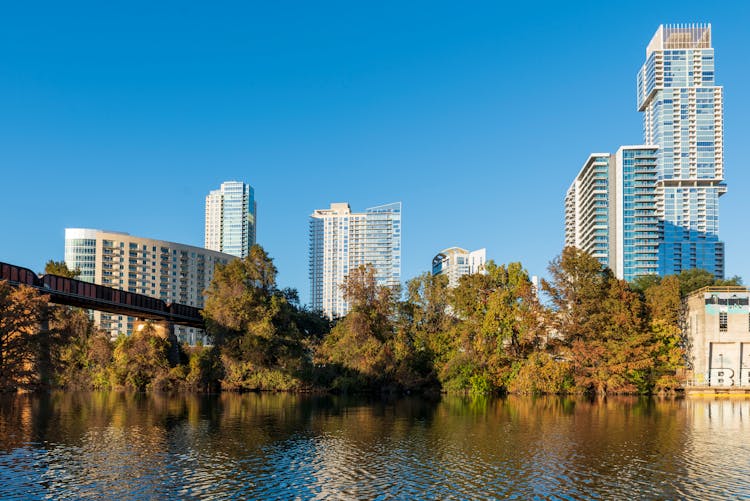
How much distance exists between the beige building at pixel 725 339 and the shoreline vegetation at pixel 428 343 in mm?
4364

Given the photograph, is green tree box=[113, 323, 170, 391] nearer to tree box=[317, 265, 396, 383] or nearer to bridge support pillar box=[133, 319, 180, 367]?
bridge support pillar box=[133, 319, 180, 367]

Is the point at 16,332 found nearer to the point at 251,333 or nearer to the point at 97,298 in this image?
the point at 97,298

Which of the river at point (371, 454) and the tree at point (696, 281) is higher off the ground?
the tree at point (696, 281)

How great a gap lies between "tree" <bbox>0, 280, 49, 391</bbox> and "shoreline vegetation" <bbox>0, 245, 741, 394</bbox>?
28.6 metres

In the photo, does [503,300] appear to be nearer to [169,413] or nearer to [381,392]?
[381,392]

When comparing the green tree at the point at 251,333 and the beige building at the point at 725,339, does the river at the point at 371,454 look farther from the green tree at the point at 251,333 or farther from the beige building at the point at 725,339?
the green tree at the point at 251,333

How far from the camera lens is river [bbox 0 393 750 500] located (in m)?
31.2

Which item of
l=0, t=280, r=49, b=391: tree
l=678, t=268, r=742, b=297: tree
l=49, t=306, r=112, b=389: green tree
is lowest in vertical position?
l=49, t=306, r=112, b=389: green tree

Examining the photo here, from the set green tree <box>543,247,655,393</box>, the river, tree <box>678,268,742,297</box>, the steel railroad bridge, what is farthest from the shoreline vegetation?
tree <box>678,268,742,297</box>

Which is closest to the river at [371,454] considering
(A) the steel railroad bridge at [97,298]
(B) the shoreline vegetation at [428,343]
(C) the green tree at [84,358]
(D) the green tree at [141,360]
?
(A) the steel railroad bridge at [97,298]

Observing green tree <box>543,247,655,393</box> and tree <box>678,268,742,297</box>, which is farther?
tree <box>678,268,742,297</box>

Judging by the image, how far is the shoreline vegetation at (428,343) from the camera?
322 feet

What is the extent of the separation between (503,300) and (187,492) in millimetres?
75453

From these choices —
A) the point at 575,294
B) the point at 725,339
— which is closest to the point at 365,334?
the point at 575,294
